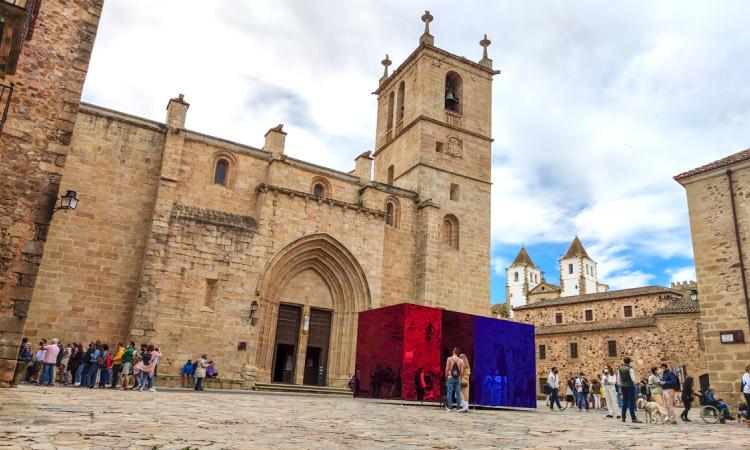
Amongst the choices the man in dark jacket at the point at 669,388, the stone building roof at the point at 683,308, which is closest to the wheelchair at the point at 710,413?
the man in dark jacket at the point at 669,388

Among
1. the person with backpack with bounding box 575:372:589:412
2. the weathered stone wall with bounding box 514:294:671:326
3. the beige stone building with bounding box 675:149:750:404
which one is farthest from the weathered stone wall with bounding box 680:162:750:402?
the weathered stone wall with bounding box 514:294:671:326

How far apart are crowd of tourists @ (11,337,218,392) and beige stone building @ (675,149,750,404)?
1473 cm

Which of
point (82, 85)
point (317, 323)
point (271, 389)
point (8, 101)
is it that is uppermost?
point (82, 85)

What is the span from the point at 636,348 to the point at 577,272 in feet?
162

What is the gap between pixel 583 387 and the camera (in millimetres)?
20078

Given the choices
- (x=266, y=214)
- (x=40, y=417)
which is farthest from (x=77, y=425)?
(x=266, y=214)

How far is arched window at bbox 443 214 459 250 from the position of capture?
23.1m

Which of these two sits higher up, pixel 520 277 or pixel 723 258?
pixel 520 277

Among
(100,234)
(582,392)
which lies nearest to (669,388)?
(582,392)

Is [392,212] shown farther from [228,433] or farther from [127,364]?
[228,433]

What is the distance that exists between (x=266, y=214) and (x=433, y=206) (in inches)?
295

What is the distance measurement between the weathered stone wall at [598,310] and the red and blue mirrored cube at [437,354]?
27108mm

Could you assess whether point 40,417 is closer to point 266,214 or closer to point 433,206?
point 266,214

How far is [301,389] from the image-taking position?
17531 mm
